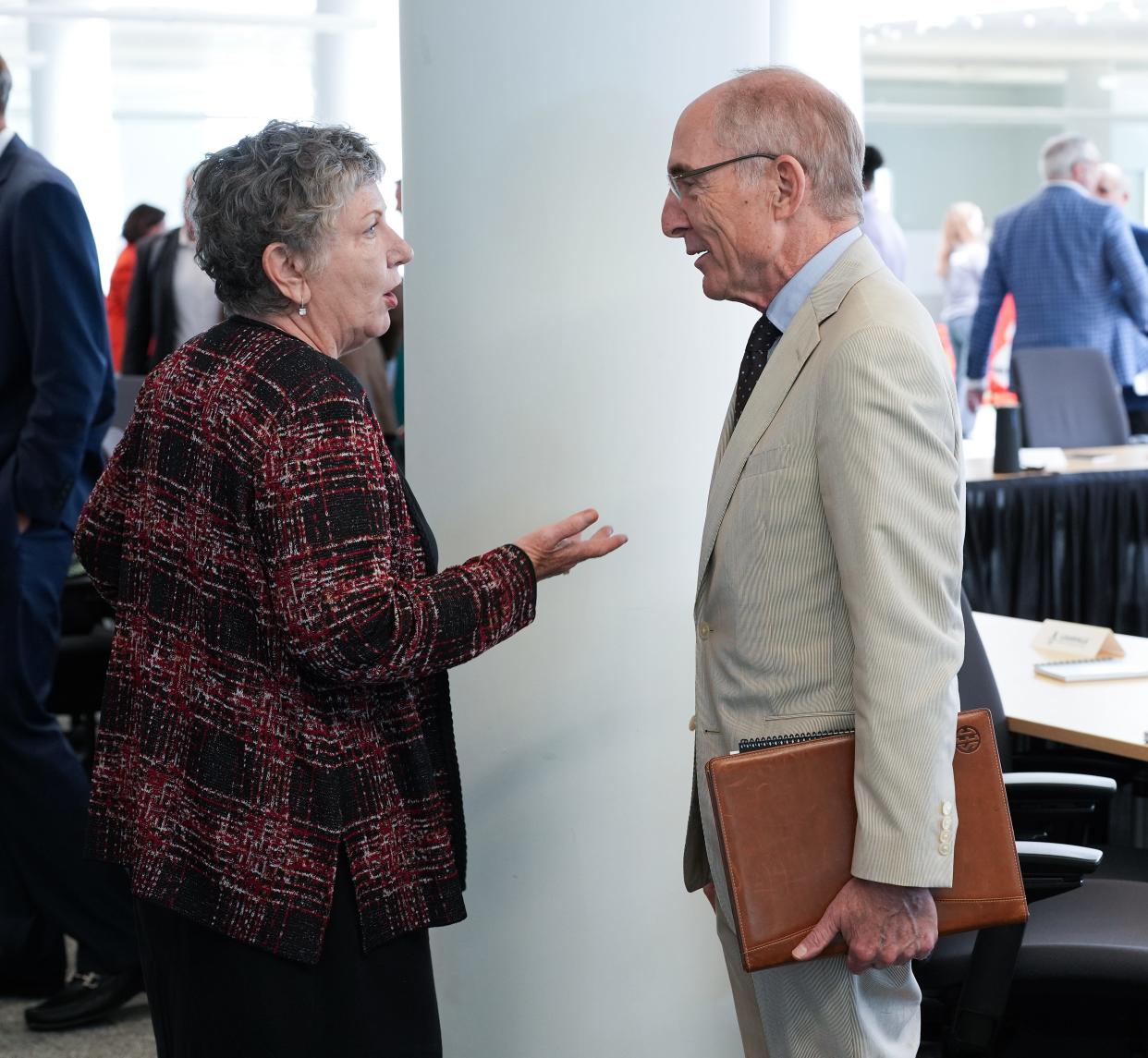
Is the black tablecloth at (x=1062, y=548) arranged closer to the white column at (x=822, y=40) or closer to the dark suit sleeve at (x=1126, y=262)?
the white column at (x=822, y=40)

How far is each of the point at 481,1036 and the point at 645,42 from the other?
142 centimetres

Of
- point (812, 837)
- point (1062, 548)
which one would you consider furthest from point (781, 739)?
point (1062, 548)

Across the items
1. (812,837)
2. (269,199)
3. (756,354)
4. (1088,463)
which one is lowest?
(812,837)

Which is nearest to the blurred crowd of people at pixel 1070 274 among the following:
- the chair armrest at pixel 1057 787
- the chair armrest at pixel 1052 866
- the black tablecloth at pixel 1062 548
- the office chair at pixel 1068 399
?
the office chair at pixel 1068 399

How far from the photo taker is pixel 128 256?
23.1ft

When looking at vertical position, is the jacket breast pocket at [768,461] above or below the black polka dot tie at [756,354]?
below

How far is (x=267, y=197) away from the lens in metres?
1.51

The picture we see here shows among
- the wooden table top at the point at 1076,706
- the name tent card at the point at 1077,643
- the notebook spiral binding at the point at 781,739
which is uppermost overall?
the notebook spiral binding at the point at 781,739

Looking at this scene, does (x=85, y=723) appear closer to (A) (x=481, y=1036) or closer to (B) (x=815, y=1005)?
(A) (x=481, y=1036)

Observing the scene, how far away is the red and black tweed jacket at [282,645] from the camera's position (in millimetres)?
1448

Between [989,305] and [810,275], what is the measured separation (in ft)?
16.9

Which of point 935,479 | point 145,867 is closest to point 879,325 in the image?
point 935,479

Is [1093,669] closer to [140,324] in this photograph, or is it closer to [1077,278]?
[1077,278]

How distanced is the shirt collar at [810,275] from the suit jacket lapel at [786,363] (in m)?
0.01
